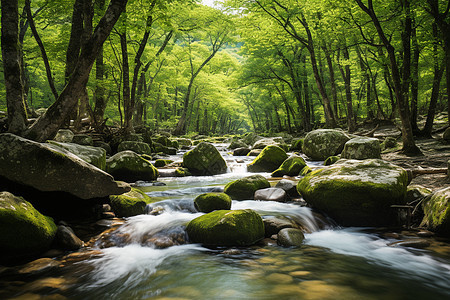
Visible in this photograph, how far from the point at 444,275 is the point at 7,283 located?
4.55 metres

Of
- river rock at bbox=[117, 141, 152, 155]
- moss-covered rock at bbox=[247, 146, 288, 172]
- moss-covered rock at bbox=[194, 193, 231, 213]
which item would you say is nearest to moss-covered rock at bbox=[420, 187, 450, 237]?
moss-covered rock at bbox=[194, 193, 231, 213]

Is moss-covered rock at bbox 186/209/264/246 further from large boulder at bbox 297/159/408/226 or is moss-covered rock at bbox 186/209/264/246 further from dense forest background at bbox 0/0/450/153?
dense forest background at bbox 0/0/450/153

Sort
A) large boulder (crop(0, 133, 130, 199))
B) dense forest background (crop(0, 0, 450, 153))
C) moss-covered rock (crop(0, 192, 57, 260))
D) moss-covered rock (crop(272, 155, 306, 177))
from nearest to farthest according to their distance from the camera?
1. moss-covered rock (crop(0, 192, 57, 260))
2. large boulder (crop(0, 133, 130, 199))
3. dense forest background (crop(0, 0, 450, 153))
4. moss-covered rock (crop(272, 155, 306, 177))

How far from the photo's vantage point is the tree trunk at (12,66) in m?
4.77

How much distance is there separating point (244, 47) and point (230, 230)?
63.4 ft

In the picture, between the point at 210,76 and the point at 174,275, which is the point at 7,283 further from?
the point at 210,76

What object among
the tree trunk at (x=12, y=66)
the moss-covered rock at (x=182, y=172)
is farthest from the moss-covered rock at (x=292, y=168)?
the tree trunk at (x=12, y=66)

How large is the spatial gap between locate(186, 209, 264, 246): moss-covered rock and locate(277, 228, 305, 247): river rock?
0.28 m

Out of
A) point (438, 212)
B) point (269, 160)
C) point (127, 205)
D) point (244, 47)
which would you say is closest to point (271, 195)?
point (438, 212)

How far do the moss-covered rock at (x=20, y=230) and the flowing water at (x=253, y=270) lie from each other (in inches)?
16.5

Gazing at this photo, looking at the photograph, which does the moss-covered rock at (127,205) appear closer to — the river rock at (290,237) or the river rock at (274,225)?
the river rock at (274,225)

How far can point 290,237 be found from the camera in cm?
365

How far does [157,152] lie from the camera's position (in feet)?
48.5

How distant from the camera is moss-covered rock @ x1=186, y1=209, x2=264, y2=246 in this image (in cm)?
354
